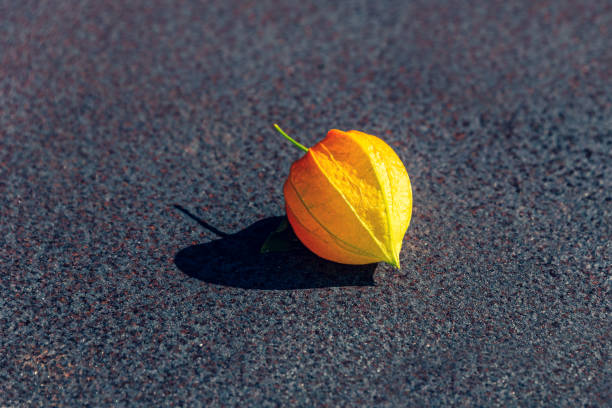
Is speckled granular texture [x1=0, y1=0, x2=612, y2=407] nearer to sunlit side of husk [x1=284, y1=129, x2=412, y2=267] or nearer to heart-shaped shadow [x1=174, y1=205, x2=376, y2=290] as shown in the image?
heart-shaped shadow [x1=174, y1=205, x2=376, y2=290]

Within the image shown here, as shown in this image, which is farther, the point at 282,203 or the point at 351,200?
the point at 282,203

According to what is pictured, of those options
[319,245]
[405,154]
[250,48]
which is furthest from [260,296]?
[250,48]

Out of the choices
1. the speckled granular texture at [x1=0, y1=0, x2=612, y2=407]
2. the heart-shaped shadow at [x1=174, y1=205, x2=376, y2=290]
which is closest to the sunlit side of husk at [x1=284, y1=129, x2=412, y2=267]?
the heart-shaped shadow at [x1=174, y1=205, x2=376, y2=290]

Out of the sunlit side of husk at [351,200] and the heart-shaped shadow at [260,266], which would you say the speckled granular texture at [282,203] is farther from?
the sunlit side of husk at [351,200]

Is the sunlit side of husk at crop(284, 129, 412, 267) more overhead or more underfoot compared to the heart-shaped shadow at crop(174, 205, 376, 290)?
more overhead

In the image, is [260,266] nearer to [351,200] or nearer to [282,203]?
[282,203]

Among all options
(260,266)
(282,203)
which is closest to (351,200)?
(260,266)
